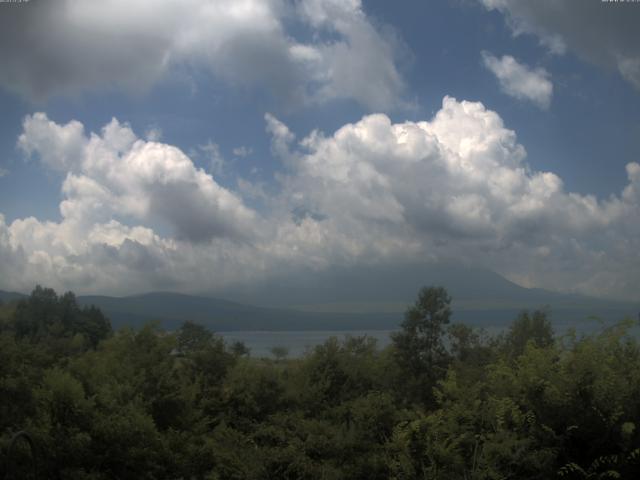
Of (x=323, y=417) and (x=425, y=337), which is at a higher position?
(x=425, y=337)

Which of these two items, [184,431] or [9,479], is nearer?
[9,479]

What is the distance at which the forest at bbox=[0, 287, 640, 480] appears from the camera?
10156 millimetres

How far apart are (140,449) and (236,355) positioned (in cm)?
1887

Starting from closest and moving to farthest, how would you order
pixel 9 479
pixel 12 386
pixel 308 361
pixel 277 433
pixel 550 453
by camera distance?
1. pixel 550 453
2. pixel 9 479
3. pixel 12 386
4. pixel 277 433
5. pixel 308 361

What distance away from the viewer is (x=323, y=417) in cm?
2336

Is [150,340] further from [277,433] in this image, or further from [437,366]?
[437,366]

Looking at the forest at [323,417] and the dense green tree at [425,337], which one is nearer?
the forest at [323,417]

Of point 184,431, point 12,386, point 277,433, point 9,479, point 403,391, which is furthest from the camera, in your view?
point 403,391

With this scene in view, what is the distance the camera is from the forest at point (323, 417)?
1016 centimetres

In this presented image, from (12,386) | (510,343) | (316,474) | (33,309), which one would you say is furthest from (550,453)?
(33,309)

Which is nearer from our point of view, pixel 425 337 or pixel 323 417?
pixel 323 417

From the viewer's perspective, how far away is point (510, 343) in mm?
39469

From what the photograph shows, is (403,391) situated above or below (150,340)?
below

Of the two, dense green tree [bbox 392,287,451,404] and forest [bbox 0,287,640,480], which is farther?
dense green tree [bbox 392,287,451,404]
